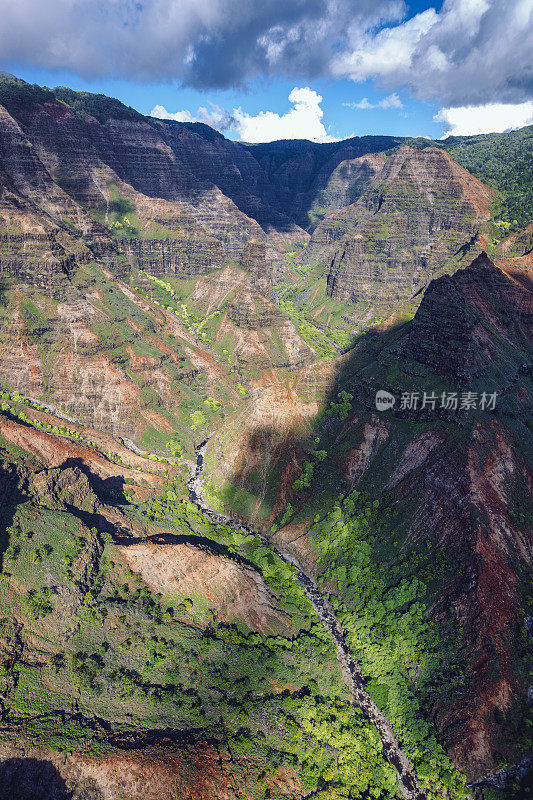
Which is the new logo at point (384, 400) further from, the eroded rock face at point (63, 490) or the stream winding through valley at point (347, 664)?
the eroded rock face at point (63, 490)

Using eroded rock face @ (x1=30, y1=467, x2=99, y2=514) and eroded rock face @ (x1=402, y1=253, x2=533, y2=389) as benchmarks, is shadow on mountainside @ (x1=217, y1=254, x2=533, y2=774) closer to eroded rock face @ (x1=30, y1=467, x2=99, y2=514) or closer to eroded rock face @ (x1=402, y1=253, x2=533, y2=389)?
eroded rock face @ (x1=402, y1=253, x2=533, y2=389)

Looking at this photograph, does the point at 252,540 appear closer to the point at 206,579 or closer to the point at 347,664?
the point at 206,579

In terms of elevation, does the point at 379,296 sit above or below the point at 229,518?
above

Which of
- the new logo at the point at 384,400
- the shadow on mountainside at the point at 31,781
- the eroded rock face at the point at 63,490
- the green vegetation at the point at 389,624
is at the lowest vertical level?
the shadow on mountainside at the point at 31,781

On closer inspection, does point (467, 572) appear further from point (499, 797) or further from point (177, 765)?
point (177, 765)

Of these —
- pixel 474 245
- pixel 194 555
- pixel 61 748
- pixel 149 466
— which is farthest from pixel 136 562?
pixel 474 245

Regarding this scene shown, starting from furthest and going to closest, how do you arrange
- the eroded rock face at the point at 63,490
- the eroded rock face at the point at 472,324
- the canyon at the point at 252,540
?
the eroded rock face at the point at 472,324, the eroded rock face at the point at 63,490, the canyon at the point at 252,540

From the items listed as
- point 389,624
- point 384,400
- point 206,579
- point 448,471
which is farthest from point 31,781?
point 384,400

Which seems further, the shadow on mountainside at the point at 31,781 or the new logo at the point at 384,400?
the new logo at the point at 384,400

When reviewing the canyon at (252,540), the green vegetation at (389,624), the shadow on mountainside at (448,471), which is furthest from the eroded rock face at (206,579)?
the shadow on mountainside at (448,471)
